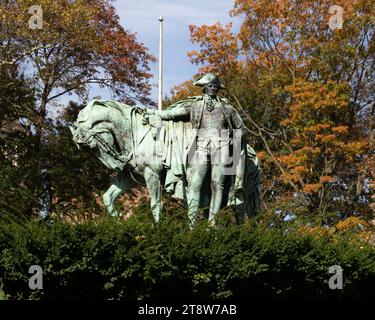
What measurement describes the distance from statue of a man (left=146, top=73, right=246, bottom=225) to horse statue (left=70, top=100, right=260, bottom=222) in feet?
0.64

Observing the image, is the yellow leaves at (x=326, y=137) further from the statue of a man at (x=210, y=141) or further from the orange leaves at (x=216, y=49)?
the statue of a man at (x=210, y=141)

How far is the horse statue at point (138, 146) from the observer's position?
13.7 meters

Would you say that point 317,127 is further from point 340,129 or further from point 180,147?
point 180,147

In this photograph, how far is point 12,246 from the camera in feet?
34.7

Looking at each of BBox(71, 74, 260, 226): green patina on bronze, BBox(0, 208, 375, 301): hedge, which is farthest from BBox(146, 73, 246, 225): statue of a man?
BBox(0, 208, 375, 301): hedge

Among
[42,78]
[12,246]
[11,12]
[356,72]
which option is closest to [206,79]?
[12,246]

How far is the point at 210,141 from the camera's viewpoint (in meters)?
13.6

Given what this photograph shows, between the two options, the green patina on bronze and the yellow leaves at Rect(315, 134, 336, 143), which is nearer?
the green patina on bronze

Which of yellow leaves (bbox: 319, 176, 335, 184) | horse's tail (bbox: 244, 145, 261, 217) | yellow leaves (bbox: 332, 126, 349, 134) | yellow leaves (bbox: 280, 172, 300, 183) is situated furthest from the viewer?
yellow leaves (bbox: 280, 172, 300, 183)

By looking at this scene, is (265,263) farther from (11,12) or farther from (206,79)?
(11,12)

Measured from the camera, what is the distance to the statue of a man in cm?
1359

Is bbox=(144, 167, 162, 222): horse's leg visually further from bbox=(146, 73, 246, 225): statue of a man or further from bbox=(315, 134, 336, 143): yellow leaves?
bbox=(315, 134, 336, 143): yellow leaves

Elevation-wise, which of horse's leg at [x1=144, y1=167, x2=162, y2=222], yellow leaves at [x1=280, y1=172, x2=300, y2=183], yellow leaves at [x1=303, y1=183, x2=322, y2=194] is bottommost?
horse's leg at [x1=144, y1=167, x2=162, y2=222]
